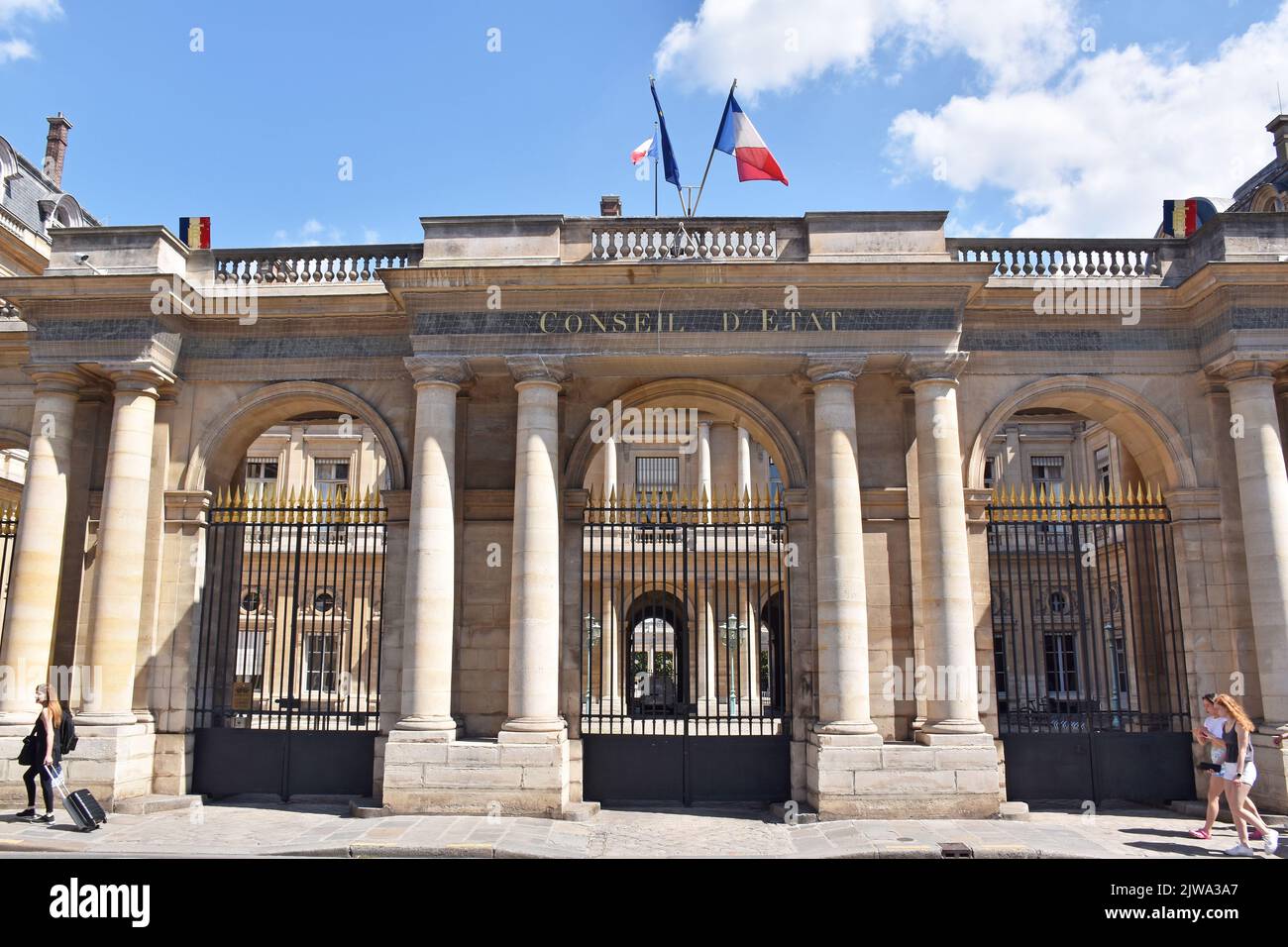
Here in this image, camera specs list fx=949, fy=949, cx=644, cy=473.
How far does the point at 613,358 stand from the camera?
1356 centimetres

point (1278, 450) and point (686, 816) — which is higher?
point (1278, 450)

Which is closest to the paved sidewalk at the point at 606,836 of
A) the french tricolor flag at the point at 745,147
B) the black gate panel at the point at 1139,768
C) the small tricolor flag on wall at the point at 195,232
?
the black gate panel at the point at 1139,768

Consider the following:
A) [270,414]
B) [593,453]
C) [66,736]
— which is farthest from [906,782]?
[270,414]

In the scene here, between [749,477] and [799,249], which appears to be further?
[749,477]

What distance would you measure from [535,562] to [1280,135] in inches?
912

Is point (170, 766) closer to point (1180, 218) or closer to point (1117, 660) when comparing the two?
point (1117, 660)

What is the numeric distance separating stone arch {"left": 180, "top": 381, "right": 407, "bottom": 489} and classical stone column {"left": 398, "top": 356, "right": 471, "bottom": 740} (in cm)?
115

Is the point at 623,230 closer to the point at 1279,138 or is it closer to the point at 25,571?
the point at 25,571

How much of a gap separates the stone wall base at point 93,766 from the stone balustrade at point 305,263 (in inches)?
276

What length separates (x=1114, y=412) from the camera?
14.8 meters

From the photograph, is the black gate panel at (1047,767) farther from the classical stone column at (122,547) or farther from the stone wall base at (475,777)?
the classical stone column at (122,547)

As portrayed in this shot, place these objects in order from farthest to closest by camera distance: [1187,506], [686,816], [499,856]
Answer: [1187,506] < [686,816] < [499,856]

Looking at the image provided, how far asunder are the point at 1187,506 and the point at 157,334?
1546 centimetres
